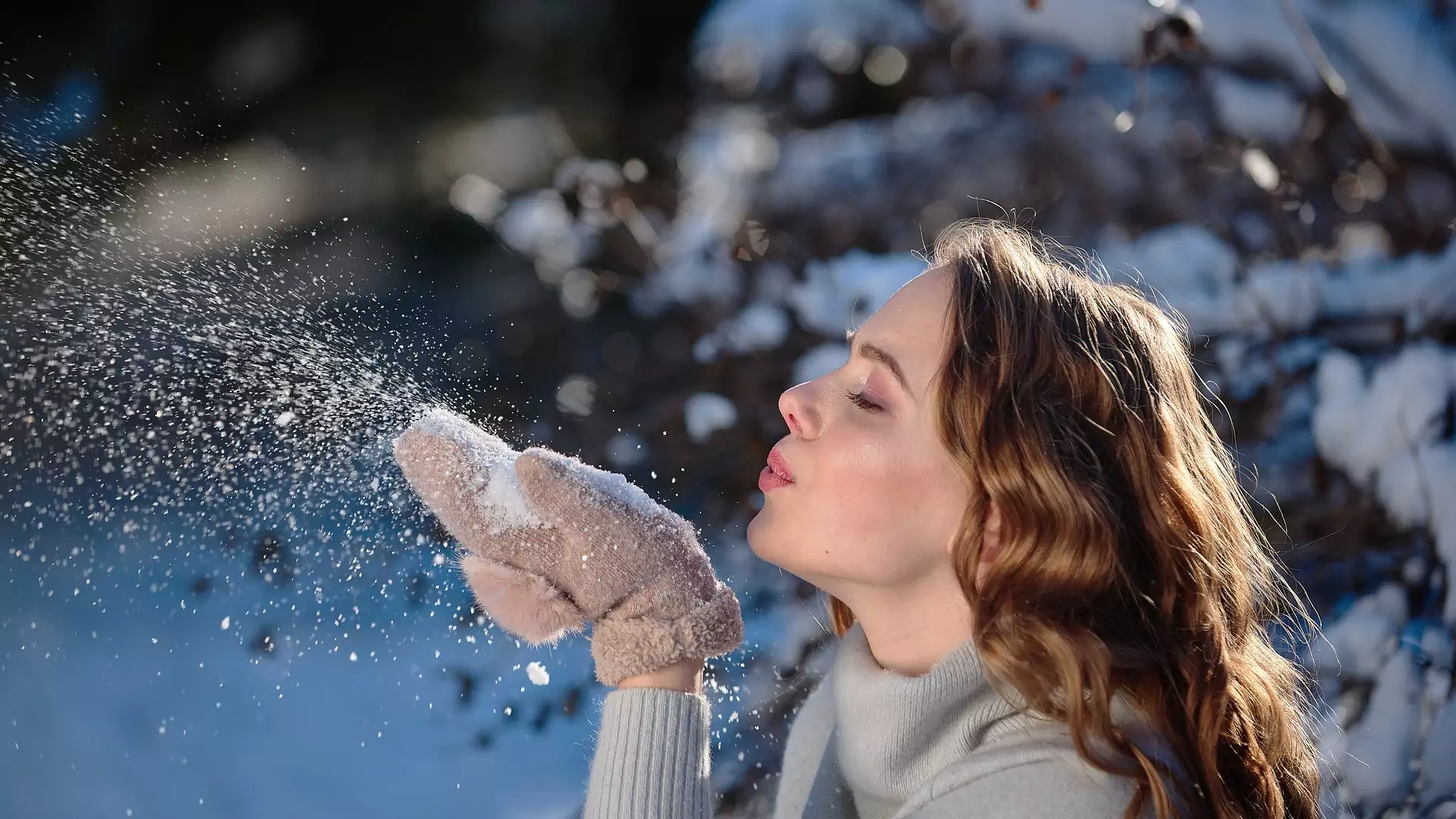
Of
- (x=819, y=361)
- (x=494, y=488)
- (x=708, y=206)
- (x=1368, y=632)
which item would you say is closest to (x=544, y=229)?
(x=708, y=206)

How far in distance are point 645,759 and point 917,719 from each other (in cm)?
30

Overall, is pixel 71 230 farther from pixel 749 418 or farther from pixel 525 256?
pixel 749 418

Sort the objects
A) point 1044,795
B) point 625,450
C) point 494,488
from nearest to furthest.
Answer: point 1044,795, point 494,488, point 625,450

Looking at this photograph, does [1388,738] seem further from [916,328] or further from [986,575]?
[916,328]

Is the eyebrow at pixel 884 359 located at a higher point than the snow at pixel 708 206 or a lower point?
higher

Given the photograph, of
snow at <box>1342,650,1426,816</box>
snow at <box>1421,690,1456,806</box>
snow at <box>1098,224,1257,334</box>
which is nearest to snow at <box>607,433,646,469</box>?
snow at <box>1098,224,1257,334</box>

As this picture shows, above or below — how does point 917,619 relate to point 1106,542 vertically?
below

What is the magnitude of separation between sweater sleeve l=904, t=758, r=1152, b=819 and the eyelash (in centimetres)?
40

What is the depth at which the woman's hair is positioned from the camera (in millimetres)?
1102

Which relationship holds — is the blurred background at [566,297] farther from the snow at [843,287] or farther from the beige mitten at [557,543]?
the beige mitten at [557,543]

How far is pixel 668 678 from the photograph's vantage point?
1240 millimetres

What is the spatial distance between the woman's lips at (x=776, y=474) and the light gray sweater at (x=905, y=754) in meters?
0.25

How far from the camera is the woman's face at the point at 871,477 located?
1.15 metres

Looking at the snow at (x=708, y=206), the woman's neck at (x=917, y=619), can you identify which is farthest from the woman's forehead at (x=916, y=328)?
the snow at (x=708, y=206)
